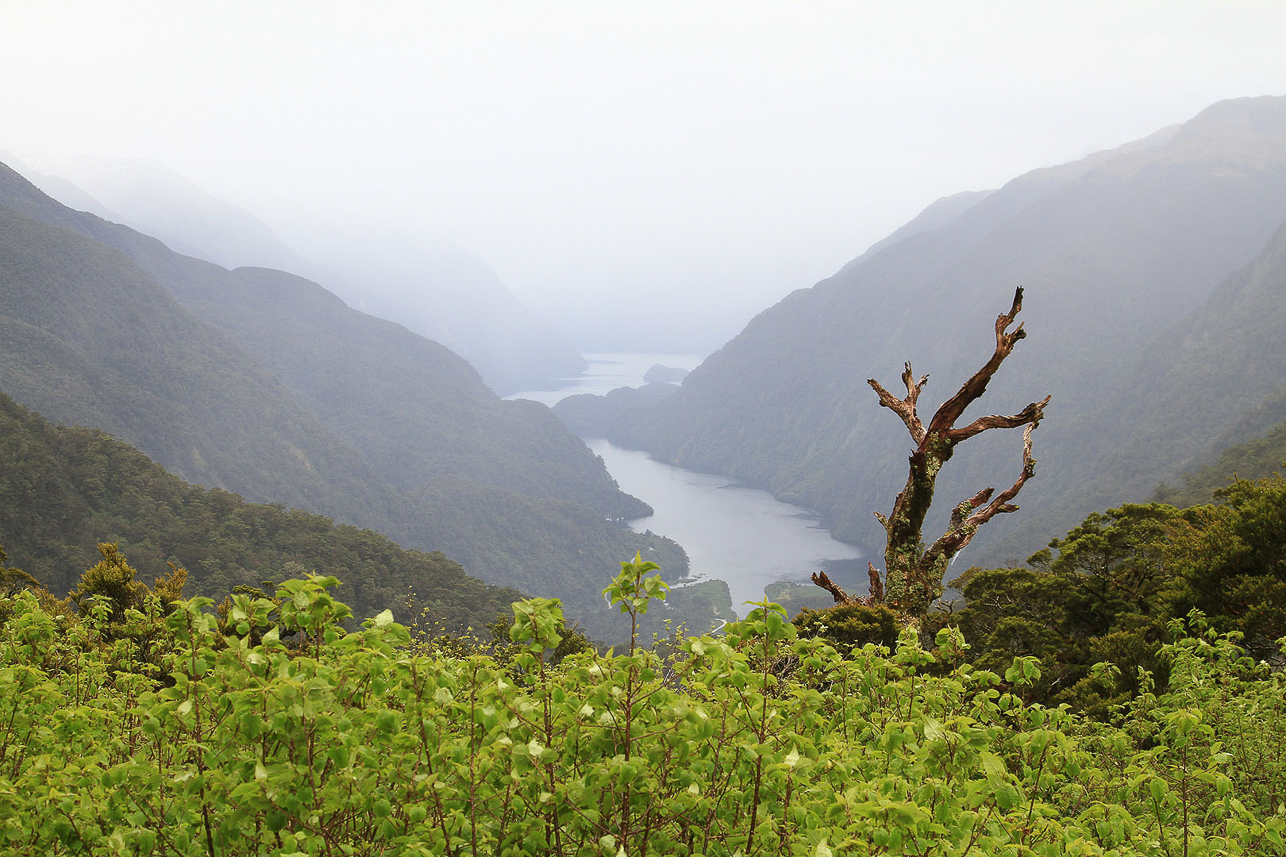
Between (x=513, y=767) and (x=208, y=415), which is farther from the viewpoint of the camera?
(x=208, y=415)

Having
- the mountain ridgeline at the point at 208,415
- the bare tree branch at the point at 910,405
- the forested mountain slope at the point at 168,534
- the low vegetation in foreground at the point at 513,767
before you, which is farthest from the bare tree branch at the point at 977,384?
the mountain ridgeline at the point at 208,415

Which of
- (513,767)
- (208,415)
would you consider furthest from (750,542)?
(513,767)

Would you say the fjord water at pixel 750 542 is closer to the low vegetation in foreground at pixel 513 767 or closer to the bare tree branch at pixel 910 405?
the bare tree branch at pixel 910 405

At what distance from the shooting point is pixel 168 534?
65500 mm

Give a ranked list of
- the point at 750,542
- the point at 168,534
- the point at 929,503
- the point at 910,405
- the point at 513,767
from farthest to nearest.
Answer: the point at 750,542 → the point at 168,534 → the point at 910,405 → the point at 929,503 → the point at 513,767

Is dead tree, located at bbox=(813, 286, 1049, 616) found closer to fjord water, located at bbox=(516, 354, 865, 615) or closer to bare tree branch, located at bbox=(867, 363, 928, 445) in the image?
bare tree branch, located at bbox=(867, 363, 928, 445)

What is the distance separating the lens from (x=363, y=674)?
2.93 meters

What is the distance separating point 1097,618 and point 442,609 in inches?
2031

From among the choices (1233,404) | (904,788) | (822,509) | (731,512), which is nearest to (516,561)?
(731,512)

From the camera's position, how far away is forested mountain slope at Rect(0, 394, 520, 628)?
193ft

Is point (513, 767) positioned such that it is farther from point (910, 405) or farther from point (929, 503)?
point (910, 405)

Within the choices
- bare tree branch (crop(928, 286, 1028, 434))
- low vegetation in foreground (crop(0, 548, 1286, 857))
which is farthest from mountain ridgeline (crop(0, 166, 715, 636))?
low vegetation in foreground (crop(0, 548, 1286, 857))

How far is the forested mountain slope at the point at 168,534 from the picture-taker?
2320 inches

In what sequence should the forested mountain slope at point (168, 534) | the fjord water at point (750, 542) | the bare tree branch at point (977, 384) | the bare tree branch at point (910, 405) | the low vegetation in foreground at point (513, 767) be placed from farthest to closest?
1. the fjord water at point (750, 542)
2. the forested mountain slope at point (168, 534)
3. the bare tree branch at point (910, 405)
4. the bare tree branch at point (977, 384)
5. the low vegetation in foreground at point (513, 767)
